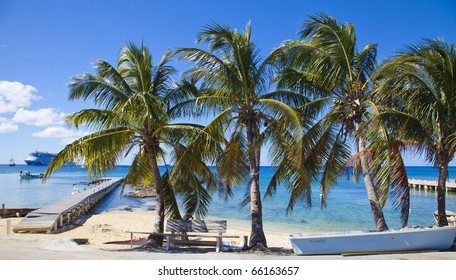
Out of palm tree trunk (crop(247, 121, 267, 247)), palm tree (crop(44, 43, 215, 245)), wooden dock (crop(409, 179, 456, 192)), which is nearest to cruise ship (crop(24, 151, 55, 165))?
wooden dock (crop(409, 179, 456, 192))

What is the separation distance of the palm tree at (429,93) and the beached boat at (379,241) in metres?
1.74

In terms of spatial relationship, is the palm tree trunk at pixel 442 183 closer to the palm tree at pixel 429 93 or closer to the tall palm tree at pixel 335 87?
the palm tree at pixel 429 93

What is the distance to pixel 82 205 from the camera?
78.7 feet

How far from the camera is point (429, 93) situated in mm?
9297

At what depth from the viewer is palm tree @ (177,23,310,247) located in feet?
31.5

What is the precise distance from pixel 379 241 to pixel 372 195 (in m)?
1.95

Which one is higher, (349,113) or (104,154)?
(349,113)

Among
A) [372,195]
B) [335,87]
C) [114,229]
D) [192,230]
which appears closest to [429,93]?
[335,87]

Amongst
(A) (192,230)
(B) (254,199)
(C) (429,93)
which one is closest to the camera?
(C) (429,93)

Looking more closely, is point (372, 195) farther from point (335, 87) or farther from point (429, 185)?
point (429, 185)

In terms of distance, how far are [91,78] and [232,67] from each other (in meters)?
3.86

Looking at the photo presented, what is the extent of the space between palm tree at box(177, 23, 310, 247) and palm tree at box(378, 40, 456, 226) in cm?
285

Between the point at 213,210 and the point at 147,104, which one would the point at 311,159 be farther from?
the point at 213,210
